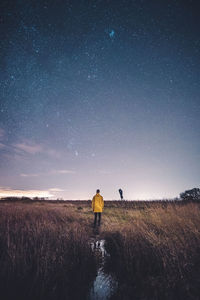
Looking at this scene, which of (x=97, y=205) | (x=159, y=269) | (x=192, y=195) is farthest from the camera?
(x=192, y=195)

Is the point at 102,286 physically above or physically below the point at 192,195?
below

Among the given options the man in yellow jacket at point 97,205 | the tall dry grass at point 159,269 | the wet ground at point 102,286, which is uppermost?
the man in yellow jacket at point 97,205

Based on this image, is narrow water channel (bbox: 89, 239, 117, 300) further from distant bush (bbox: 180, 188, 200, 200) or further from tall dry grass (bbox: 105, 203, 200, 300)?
distant bush (bbox: 180, 188, 200, 200)

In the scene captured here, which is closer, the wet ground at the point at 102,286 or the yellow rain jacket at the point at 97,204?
the wet ground at the point at 102,286

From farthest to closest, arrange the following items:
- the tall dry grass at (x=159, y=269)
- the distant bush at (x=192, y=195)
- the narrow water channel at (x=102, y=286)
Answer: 1. the distant bush at (x=192, y=195)
2. the narrow water channel at (x=102, y=286)
3. the tall dry grass at (x=159, y=269)

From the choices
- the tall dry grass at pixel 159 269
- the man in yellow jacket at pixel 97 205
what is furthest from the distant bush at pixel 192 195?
the tall dry grass at pixel 159 269

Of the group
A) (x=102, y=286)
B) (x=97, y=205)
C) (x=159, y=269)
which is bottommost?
(x=102, y=286)

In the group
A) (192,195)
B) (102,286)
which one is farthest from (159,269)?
(192,195)

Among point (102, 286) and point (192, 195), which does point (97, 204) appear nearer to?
point (102, 286)

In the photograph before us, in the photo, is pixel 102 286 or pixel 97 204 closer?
pixel 102 286

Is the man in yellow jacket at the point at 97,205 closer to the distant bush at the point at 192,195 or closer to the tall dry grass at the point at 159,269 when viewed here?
the tall dry grass at the point at 159,269

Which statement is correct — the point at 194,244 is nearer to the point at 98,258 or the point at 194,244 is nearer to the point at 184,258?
the point at 184,258

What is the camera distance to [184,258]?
2.84 meters

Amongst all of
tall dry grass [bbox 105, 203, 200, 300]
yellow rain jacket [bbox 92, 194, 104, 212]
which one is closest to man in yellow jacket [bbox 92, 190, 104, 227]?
yellow rain jacket [bbox 92, 194, 104, 212]
